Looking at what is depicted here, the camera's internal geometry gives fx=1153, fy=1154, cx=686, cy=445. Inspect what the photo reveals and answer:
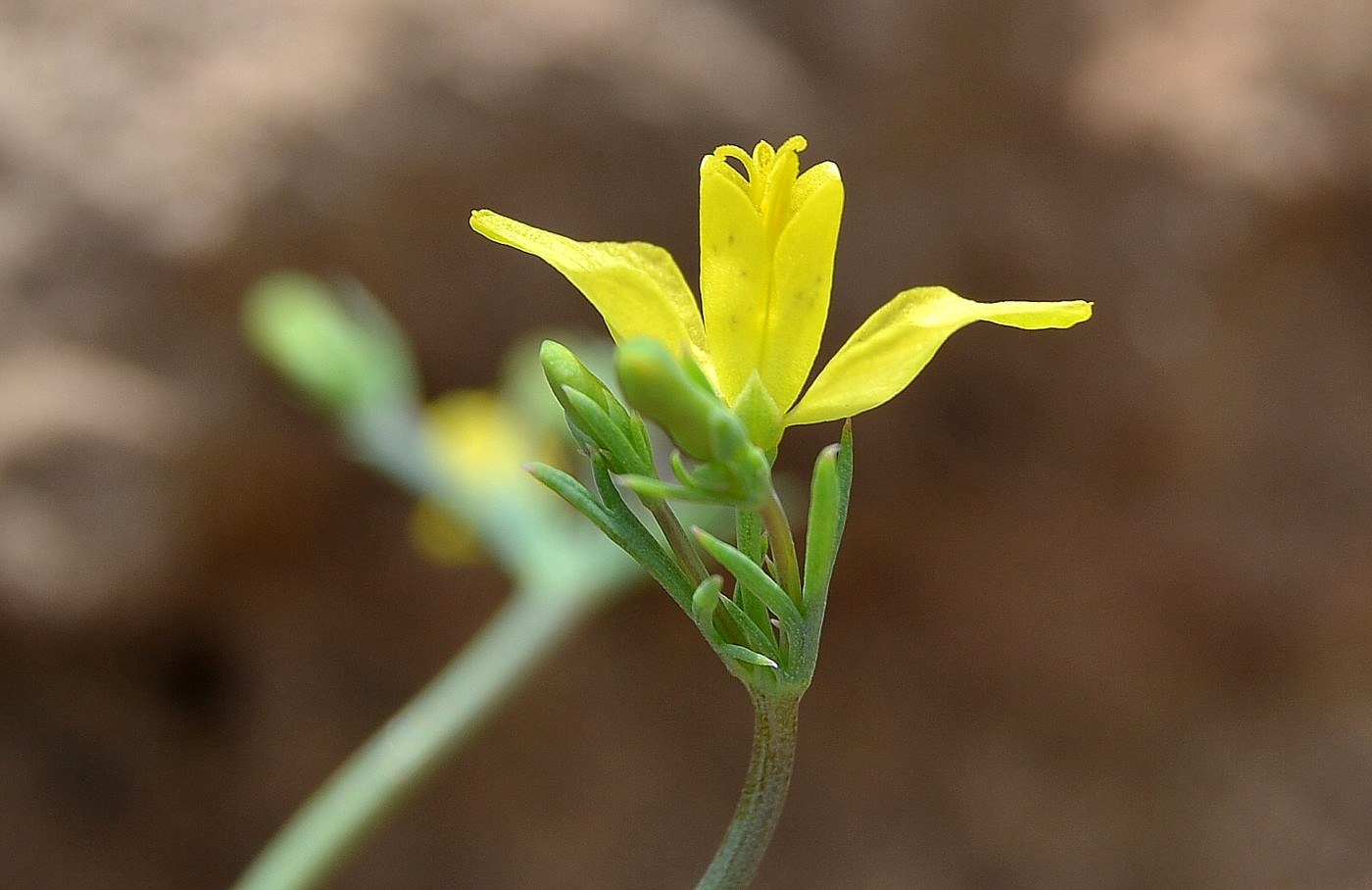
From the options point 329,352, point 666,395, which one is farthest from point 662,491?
point 329,352

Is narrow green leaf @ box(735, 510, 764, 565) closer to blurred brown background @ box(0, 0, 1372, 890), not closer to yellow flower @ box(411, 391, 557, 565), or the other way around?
yellow flower @ box(411, 391, 557, 565)

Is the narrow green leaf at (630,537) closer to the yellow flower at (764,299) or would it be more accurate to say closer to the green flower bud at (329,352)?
the yellow flower at (764,299)

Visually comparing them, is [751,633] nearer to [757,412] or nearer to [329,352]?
[757,412]

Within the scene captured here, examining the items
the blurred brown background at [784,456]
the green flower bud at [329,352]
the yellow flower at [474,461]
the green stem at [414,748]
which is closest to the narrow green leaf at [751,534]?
the green stem at [414,748]

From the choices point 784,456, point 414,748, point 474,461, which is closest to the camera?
point 414,748

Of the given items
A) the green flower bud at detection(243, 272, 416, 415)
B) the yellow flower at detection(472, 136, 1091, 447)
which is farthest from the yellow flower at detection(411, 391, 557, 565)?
Result: the yellow flower at detection(472, 136, 1091, 447)

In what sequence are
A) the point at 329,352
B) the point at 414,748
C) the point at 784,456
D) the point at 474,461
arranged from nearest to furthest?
the point at 414,748
the point at 329,352
the point at 474,461
the point at 784,456
